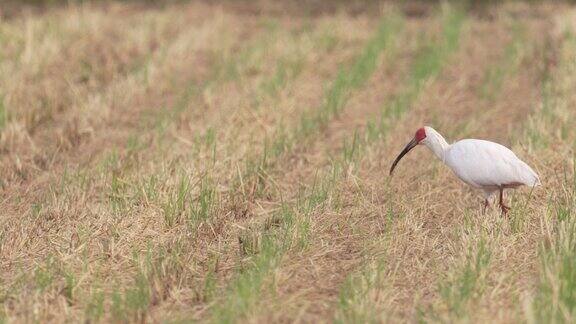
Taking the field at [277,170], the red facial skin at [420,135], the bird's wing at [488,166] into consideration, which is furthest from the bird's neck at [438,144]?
the field at [277,170]

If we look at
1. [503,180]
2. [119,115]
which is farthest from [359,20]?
[503,180]

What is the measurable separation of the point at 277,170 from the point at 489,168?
175 cm

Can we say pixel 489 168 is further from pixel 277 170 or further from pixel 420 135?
pixel 277 170

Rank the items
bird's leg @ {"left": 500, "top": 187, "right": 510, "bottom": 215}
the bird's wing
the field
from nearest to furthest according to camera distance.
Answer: the field, the bird's wing, bird's leg @ {"left": 500, "top": 187, "right": 510, "bottom": 215}

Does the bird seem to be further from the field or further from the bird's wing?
the field

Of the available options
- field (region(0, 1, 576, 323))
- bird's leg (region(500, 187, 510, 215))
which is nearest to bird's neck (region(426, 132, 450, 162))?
field (region(0, 1, 576, 323))

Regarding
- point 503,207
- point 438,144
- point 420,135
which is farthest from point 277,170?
point 503,207

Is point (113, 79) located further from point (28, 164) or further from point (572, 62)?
point (572, 62)

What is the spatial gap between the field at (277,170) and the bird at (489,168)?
0.51 ft

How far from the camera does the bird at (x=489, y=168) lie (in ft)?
20.0

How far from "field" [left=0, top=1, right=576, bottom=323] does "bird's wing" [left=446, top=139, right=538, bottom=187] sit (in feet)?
0.63

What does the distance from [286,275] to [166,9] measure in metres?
8.94

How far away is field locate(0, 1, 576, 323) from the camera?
201 inches

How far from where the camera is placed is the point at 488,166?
616 cm
